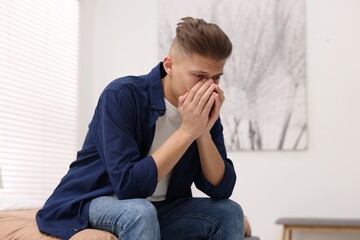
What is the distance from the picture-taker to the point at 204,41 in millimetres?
1439

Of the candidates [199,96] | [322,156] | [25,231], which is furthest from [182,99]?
[322,156]

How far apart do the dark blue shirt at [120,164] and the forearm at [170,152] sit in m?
0.02

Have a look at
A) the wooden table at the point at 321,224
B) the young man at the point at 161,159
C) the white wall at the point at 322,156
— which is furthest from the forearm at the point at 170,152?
the white wall at the point at 322,156

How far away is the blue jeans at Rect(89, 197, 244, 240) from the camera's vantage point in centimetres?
123

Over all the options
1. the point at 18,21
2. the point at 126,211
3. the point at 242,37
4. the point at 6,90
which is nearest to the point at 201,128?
the point at 126,211

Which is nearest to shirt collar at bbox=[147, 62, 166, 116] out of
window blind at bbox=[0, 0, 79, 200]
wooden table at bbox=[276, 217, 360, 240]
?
window blind at bbox=[0, 0, 79, 200]

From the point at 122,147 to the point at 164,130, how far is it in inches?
9.2

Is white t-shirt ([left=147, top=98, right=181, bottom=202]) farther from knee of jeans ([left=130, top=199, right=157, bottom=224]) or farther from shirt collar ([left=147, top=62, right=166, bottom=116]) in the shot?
knee of jeans ([left=130, top=199, right=157, bottom=224])

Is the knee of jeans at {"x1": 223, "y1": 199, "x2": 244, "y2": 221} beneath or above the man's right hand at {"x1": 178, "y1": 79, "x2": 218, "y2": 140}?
beneath

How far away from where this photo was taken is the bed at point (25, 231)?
1.27 m

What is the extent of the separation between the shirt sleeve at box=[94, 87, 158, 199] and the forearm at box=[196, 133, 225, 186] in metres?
0.20

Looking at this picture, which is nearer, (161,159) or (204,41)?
(161,159)

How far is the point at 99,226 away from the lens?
4.31ft

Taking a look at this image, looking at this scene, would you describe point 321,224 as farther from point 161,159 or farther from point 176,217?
point 161,159
